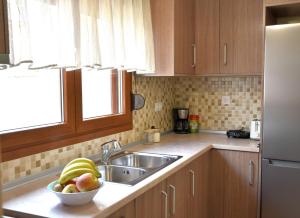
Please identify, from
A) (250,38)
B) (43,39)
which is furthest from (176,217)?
(250,38)

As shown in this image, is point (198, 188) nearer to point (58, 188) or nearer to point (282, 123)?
point (282, 123)

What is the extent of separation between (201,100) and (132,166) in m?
→ 1.29

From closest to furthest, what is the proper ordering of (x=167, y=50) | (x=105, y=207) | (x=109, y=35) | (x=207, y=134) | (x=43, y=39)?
(x=105, y=207) → (x=43, y=39) → (x=109, y=35) → (x=167, y=50) → (x=207, y=134)

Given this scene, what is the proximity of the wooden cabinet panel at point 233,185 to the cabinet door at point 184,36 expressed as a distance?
0.76 meters

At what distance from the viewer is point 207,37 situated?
2848mm

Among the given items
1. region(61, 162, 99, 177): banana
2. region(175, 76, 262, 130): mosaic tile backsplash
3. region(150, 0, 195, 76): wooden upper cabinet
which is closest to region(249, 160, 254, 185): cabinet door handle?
region(175, 76, 262, 130): mosaic tile backsplash

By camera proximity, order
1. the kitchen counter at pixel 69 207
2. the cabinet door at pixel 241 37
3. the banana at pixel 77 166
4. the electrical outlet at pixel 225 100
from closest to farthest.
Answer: the kitchen counter at pixel 69 207, the banana at pixel 77 166, the cabinet door at pixel 241 37, the electrical outlet at pixel 225 100

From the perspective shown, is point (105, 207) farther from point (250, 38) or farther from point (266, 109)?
point (250, 38)

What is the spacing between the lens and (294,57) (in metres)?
2.23

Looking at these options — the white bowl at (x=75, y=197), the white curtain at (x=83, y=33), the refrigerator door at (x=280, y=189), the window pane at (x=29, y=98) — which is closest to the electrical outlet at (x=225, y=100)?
the refrigerator door at (x=280, y=189)

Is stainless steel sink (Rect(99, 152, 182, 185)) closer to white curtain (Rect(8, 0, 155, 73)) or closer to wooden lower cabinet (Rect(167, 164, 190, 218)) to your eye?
wooden lower cabinet (Rect(167, 164, 190, 218))

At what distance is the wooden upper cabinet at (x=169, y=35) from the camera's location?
2.53 metres

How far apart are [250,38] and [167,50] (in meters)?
0.71

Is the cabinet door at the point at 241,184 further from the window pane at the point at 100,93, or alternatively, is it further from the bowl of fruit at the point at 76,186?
the bowl of fruit at the point at 76,186
